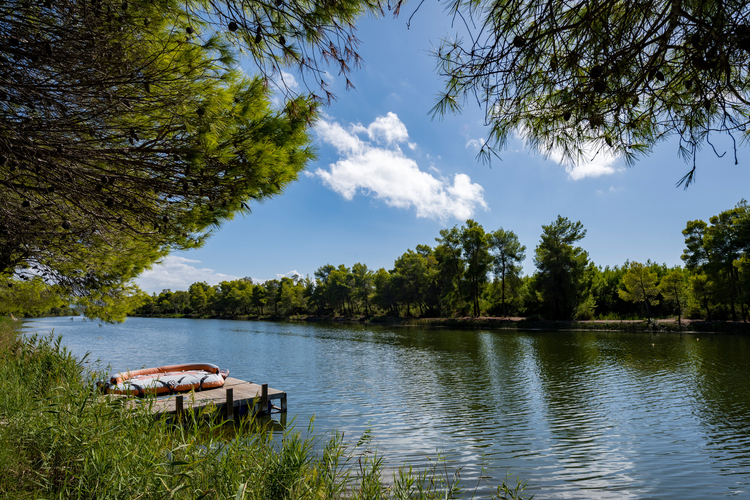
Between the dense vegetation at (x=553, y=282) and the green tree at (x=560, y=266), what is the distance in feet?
0.32

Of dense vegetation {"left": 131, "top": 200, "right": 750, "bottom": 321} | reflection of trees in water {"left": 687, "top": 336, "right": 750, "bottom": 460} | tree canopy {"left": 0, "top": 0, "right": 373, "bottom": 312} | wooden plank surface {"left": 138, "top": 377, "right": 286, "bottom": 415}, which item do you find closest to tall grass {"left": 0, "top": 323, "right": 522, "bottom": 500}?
tree canopy {"left": 0, "top": 0, "right": 373, "bottom": 312}

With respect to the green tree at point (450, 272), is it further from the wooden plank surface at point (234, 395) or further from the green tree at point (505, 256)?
the wooden plank surface at point (234, 395)

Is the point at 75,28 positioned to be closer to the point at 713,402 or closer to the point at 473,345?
the point at 713,402

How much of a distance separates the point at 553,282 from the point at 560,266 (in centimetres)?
186

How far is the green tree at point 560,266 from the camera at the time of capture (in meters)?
40.9

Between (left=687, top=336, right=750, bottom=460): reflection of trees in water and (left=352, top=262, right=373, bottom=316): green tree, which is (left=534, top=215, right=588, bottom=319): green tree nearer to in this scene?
(left=687, top=336, right=750, bottom=460): reflection of trees in water

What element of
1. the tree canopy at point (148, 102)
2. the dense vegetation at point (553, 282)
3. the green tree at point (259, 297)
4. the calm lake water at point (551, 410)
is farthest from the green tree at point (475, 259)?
the green tree at point (259, 297)

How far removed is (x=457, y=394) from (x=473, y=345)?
15027 millimetres

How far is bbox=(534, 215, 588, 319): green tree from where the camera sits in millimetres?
40906

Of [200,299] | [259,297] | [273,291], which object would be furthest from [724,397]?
[200,299]

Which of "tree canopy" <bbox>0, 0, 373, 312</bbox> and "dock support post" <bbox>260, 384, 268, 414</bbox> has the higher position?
"tree canopy" <bbox>0, 0, 373, 312</bbox>

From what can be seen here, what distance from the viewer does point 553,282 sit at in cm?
4112

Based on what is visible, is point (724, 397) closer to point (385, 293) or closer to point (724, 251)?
point (724, 251)

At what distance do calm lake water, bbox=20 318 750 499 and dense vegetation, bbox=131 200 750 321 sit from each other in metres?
11.7
